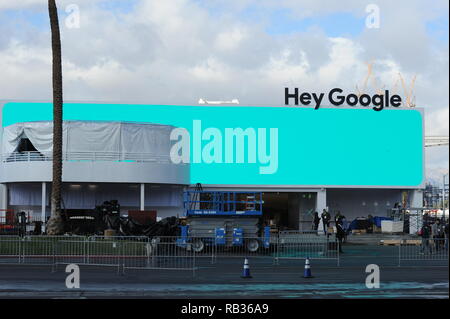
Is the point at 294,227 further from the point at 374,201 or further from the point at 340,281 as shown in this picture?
the point at 340,281

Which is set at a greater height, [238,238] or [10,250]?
[238,238]

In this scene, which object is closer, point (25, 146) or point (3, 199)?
point (25, 146)

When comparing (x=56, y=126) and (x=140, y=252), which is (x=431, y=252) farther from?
(x=56, y=126)

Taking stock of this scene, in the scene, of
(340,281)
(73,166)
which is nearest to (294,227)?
(73,166)

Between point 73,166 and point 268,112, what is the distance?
1532 cm

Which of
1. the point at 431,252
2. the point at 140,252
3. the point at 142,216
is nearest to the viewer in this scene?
the point at 140,252

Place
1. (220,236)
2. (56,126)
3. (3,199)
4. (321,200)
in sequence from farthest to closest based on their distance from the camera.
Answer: (321,200) < (3,199) < (56,126) < (220,236)

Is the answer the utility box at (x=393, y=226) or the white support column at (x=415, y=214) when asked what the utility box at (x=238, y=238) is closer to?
the utility box at (x=393, y=226)

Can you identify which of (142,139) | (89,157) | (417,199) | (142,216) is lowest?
(142,216)

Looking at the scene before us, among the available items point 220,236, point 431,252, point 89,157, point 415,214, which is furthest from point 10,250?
point 415,214

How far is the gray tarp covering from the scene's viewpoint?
41.9m

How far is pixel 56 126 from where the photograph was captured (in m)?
31.6

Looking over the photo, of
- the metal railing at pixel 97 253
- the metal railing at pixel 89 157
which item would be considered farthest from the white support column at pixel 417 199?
the metal railing at pixel 97 253

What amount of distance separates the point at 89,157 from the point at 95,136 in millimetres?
1329
